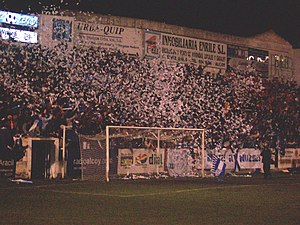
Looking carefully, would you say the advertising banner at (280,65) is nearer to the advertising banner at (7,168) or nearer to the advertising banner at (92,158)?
the advertising banner at (92,158)

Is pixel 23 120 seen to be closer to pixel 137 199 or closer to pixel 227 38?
pixel 137 199

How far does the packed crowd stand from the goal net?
2050mm

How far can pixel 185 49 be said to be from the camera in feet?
134

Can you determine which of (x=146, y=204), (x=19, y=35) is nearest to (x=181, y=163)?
(x=19, y=35)

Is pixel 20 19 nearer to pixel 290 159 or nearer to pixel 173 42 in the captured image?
pixel 173 42

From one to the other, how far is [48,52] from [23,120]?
17.5 ft

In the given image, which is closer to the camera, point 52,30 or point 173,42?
point 52,30

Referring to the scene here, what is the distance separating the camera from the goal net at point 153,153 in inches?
1165

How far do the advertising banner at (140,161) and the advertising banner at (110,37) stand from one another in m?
7.97

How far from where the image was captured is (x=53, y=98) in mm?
30234

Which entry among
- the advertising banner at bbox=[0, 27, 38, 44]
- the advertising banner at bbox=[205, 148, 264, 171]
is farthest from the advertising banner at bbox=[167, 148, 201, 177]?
the advertising banner at bbox=[0, 27, 38, 44]

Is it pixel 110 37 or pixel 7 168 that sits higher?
pixel 110 37

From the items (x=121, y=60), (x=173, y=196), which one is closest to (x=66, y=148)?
(x=121, y=60)

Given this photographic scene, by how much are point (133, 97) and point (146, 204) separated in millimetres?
18361
